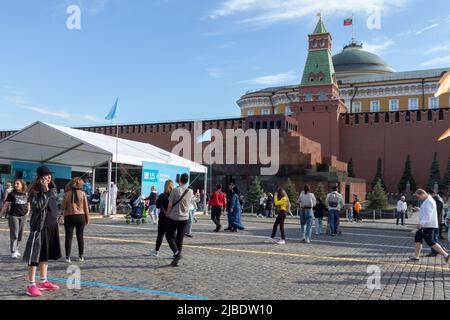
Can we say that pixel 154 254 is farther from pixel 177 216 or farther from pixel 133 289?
pixel 133 289

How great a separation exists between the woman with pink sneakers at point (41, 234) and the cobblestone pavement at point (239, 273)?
210 mm

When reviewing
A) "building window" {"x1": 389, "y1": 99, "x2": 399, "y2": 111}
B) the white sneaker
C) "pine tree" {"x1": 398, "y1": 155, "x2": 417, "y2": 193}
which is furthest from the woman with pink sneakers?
Answer: "building window" {"x1": 389, "y1": 99, "x2": 399, "y2": 111}

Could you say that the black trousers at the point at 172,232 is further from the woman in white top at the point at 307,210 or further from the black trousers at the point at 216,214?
the black trousers at the point at 216,214

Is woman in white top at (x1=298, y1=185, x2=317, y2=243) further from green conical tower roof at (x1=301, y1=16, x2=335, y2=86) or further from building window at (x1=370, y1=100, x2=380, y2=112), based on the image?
building window at (x1=370, y1=100, x2=380, y2=112)

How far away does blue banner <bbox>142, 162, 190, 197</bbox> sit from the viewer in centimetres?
1777

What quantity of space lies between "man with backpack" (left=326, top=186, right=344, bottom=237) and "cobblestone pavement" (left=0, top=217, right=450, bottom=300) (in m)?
2.76

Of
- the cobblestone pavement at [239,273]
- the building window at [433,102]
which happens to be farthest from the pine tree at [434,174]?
the cobblestone pavement at [239,273]

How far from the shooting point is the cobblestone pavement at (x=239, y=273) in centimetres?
564

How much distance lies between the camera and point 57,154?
68.7 ft

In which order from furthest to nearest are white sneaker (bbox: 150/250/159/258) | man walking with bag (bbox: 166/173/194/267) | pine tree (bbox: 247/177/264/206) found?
pine tree (bbox: 247/177/264/206) < white sneaker (bbox: 150/250/159/258) < man walking with bag (bbox: 166/173/194/267)

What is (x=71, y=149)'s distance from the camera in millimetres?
20000

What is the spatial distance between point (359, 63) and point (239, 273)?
6611cm

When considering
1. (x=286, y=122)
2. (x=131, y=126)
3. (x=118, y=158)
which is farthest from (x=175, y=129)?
(x=118, y=158)
